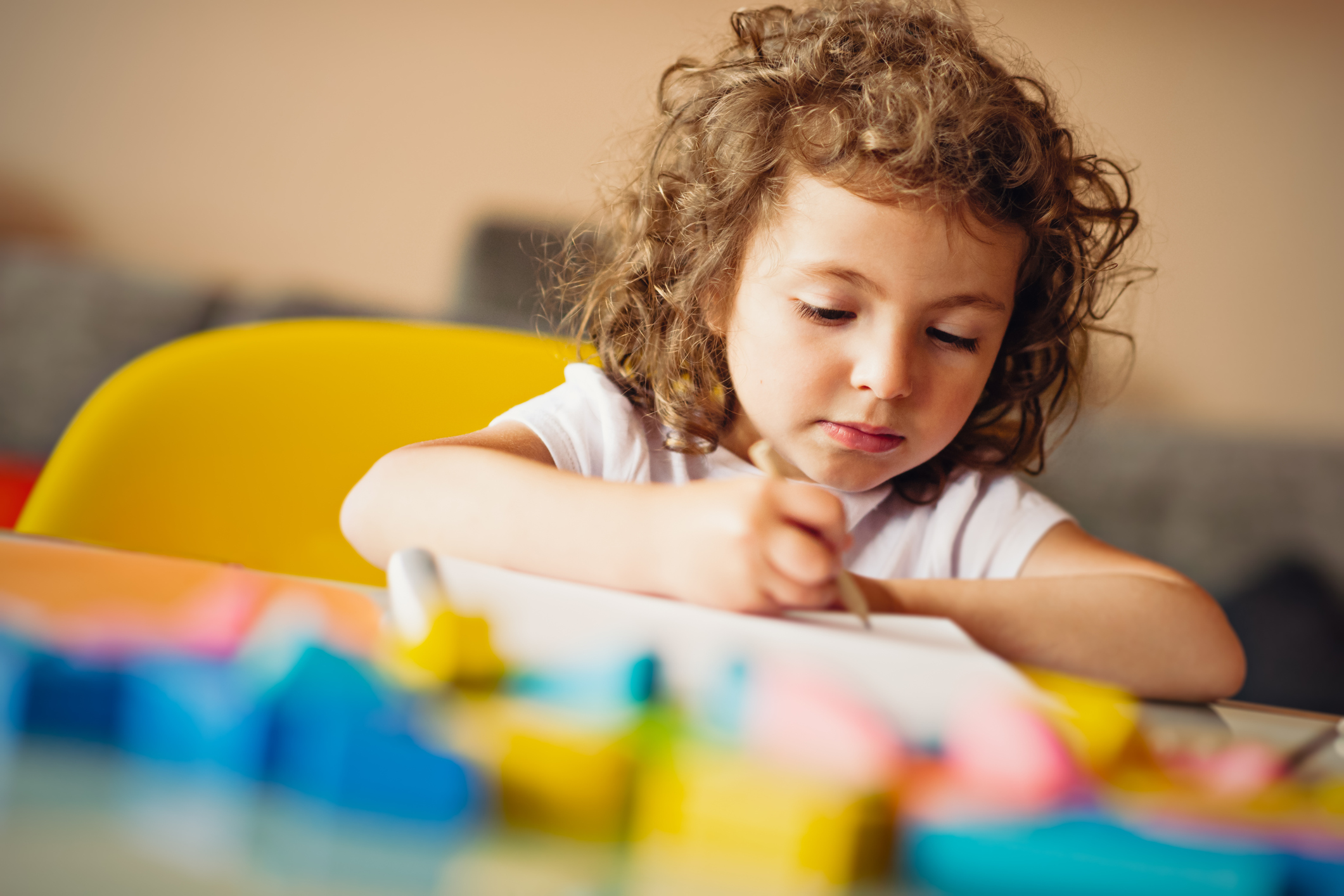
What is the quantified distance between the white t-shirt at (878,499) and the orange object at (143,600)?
0.89ft

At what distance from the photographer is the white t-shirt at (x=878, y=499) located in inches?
27.1

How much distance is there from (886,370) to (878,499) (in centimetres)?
18

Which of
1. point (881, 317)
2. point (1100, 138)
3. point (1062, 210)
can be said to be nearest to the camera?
point (881, 317)

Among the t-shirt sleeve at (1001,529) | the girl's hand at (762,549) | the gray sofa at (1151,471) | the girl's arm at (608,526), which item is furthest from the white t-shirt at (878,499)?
the gray sofa at (1151,471)

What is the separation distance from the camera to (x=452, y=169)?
2.13 meters

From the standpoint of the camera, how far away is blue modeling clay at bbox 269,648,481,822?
21 centimetres

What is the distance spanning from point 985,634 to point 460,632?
11.0 inches

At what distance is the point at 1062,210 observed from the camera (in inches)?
27.5

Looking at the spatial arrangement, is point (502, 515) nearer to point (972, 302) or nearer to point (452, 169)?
point (972, 302)

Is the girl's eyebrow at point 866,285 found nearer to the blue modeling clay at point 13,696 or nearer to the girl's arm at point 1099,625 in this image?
the girl's arm at point 1099,625

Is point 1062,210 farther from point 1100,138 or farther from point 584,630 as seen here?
point 1100,138

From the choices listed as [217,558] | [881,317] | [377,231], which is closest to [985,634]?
[881,317]

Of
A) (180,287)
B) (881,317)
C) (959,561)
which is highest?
(881,317)

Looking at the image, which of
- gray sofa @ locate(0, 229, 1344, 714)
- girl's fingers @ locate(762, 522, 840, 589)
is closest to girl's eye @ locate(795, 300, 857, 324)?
girl's fingers @ locate(762, 522, 840, 589)
